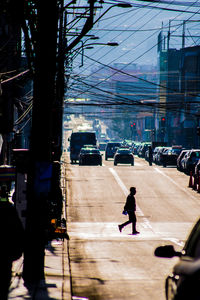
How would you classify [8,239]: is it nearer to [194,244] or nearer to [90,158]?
[194,244]

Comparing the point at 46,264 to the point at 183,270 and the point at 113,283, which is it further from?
the point at 183,270

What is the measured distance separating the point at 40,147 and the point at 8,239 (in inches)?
205

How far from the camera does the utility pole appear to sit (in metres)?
11.4

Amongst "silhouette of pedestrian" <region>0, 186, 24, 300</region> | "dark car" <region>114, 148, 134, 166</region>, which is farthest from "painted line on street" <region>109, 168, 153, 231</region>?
"silhouette of pedestrian" <region>0, 186, 24, 300</region>

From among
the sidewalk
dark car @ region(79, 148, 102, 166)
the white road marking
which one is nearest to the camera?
the sidewalk

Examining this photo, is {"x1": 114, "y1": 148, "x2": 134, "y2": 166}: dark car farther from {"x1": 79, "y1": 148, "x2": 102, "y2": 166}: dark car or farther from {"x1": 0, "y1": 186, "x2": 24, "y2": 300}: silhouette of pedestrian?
{"x1": 0, "y1": 186, "x2": 24, "y2": 300}: silhouette of pedestrian

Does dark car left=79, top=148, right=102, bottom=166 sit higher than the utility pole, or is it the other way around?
the utility pole

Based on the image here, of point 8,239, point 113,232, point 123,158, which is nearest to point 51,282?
point 8,239

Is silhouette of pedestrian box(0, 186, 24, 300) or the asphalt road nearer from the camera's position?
silhouette of pedestrian box(0, 186, 24, 300)

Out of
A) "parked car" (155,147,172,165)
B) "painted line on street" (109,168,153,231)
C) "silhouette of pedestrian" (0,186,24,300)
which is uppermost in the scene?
"silhouette of pedestrian" (0,186,24,300)

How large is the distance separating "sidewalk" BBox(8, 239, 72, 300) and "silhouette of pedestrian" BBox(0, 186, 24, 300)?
10.7 feet

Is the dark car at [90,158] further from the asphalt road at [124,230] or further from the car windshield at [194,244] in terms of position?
the car windshield at [194,244]

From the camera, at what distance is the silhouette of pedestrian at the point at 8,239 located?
6453 mm

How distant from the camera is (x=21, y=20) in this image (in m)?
13.0
